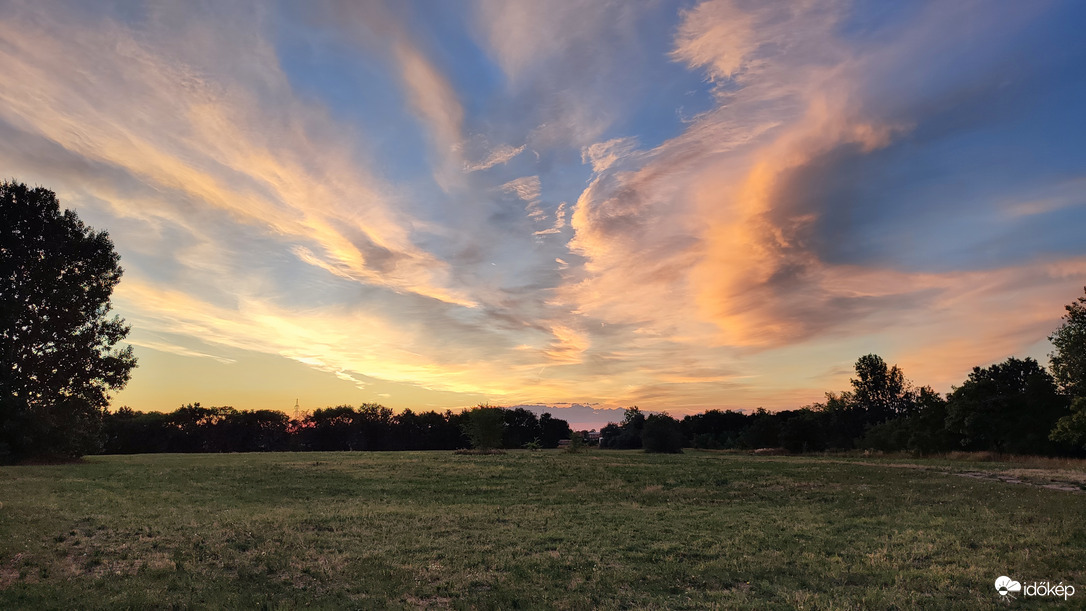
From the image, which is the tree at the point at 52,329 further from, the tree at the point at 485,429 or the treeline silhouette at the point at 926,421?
the treeline silhouette at the point at 926,421

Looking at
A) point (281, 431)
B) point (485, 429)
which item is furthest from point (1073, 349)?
point (281, 431)

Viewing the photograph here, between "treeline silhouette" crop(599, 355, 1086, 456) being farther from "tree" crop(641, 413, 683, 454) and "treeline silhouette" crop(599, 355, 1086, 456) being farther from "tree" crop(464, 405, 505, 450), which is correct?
"tree" crop(464, 405, 505, 450)

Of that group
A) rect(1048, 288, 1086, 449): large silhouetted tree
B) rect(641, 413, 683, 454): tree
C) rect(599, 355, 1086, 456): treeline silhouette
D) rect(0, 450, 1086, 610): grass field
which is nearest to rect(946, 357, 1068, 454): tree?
rect(599, 355, 1086, 456): treeline silhouette

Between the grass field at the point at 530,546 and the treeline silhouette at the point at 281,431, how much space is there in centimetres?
9469

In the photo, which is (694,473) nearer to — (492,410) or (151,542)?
(151,542)

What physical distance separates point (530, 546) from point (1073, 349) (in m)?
62.8

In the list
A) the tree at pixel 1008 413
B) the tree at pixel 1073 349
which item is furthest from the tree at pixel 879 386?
the tree at pixel 1073 349

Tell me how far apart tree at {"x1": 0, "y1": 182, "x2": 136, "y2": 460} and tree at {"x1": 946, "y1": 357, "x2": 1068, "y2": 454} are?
115324 millimetres

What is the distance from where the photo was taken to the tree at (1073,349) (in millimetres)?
50156

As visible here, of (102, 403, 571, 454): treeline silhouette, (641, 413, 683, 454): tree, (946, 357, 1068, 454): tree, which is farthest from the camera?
(102, 403, 571, 454): treeline silhouette

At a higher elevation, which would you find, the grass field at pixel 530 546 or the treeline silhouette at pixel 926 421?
the treeline silhouette at pixel 926 421

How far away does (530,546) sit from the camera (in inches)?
717

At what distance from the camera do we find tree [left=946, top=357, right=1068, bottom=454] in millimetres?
75875

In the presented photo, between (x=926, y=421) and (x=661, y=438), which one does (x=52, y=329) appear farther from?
(x=926, y=421)
